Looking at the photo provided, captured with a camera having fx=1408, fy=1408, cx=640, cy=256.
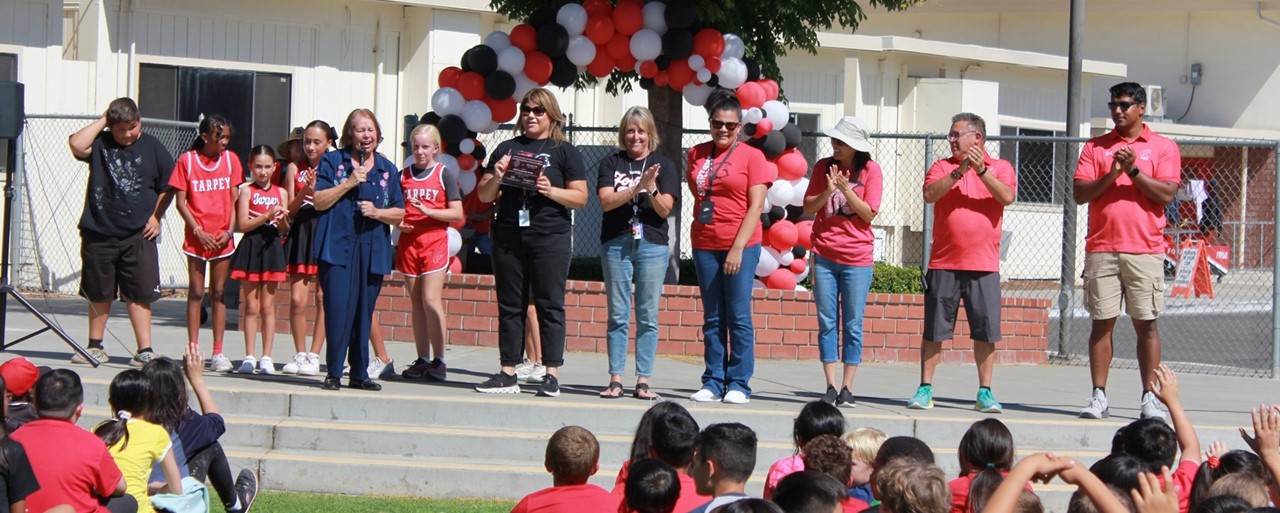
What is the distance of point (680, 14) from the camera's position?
10719 millimetres

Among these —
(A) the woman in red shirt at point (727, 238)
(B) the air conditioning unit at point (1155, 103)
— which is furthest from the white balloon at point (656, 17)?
(B) the air conditioning unit at point (1155, 103)

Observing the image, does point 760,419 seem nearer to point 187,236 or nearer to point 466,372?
point 466,372

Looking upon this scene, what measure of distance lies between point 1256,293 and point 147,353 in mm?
17079

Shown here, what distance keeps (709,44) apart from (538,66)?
1.34 metres

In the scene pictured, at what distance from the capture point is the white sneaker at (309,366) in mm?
9016

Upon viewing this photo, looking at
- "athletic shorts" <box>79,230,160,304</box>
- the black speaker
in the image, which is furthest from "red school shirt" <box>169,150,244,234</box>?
the black speaker

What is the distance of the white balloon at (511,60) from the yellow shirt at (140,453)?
572 centimetres

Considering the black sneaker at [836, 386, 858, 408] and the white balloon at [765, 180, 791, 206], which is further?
the white balloon at [765, 180, 791, 206]

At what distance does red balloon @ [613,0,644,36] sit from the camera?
1076cm

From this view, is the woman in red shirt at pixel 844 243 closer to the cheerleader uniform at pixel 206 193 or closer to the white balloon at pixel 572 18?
the white balloon at pixel 572 18

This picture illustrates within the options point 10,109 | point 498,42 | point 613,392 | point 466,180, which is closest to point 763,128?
point 498,42

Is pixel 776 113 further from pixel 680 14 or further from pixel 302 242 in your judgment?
pixel 302 242

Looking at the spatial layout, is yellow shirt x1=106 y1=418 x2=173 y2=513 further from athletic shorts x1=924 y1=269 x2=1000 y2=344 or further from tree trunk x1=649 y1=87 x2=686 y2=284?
tree trunk x1=649 y1=87 x2=686 y2=284

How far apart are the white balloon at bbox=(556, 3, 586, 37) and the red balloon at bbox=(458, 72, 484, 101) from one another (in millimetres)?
778
